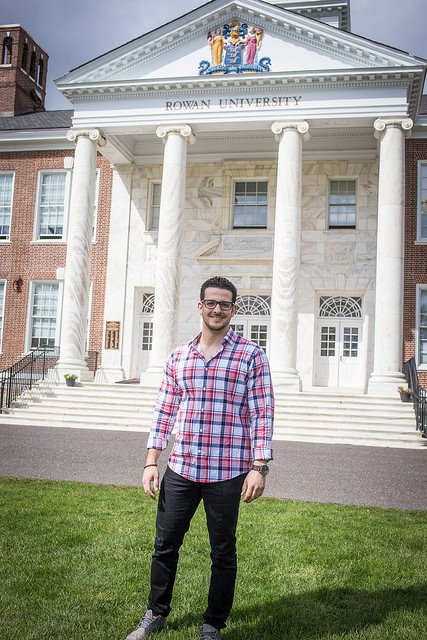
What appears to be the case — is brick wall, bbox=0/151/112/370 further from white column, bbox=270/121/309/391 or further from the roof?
white column, bbox=270/121/309/391

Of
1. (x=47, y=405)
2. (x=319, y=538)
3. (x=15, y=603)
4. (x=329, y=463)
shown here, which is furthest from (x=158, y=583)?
(x=47, y=405)

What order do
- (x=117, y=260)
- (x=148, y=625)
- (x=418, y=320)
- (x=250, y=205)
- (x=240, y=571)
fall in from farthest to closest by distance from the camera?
(x=117, y=260)
(x=250, y=205)
(x=418, y=320)
(x=240, y=571)
(x=148, y=625)

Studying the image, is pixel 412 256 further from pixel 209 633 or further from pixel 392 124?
pixel 209 633

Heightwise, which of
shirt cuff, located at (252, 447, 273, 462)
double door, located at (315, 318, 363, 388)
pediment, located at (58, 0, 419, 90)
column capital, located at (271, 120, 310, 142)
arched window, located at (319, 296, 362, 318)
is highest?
pediment, located at (58, 0, 419, 90)

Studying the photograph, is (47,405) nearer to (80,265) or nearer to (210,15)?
(80,265)

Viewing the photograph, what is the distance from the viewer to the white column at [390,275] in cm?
1875

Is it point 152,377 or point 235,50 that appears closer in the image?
point 152,377

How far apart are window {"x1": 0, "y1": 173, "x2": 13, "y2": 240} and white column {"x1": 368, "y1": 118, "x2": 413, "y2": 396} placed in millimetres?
14436

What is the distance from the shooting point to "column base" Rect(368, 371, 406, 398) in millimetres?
18391

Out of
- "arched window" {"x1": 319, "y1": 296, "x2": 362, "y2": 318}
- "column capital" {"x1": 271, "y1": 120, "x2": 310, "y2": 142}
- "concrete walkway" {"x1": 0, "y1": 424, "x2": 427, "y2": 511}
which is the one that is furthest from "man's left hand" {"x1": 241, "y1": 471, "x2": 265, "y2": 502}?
"arched window" {"x1": 319, "y1": 296, "x2": 362, "y2": 318}

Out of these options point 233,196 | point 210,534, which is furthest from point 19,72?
point 210,534

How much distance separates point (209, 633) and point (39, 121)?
27.3m

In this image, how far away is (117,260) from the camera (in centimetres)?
2506

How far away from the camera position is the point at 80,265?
20938mm
